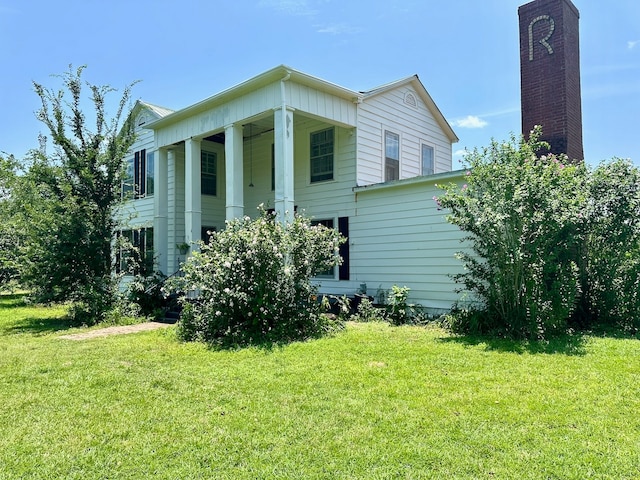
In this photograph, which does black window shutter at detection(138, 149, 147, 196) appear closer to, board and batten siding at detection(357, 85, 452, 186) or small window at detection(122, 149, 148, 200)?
small window at detection(122, 149, 148, 200)

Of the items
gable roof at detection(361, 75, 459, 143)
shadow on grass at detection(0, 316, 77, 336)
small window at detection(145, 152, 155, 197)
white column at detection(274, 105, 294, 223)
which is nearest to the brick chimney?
gable roof at detection(361, 75, 459, 143)

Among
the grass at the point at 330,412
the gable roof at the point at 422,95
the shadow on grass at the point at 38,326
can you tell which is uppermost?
the gable roof at the point at 422,95

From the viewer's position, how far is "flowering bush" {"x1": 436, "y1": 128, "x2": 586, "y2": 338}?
6.62 m

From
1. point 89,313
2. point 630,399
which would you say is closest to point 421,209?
point 630,399

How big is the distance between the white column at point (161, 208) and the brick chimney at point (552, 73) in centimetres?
1032

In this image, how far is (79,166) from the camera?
34.8ft

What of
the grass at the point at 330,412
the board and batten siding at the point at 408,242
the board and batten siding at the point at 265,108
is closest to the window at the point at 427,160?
the board and batten siding at the point at 265,108

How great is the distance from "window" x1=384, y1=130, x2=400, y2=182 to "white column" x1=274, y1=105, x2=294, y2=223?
11.0ft

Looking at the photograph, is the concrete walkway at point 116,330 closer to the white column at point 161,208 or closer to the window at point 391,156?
the white column at point 161,208

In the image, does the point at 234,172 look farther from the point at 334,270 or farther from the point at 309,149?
the point at 334,270

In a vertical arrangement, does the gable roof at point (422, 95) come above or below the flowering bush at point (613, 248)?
above

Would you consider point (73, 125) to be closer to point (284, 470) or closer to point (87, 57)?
point (87, 57)

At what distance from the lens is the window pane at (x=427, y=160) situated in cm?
1345

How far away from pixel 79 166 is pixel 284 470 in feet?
33.2
